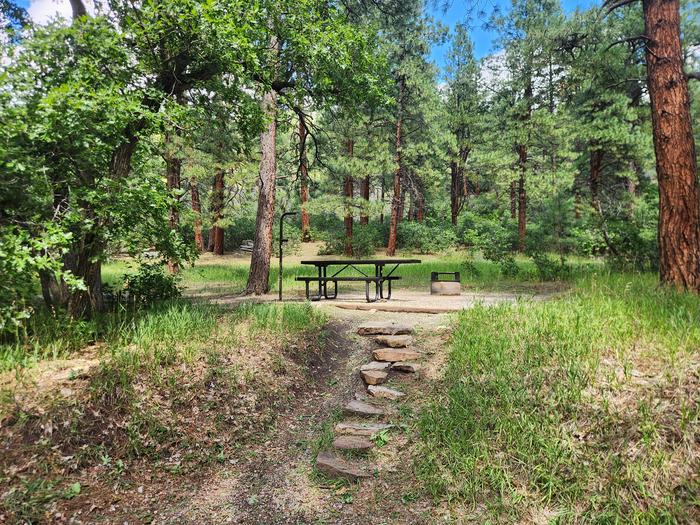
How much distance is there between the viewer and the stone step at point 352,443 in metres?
3.60

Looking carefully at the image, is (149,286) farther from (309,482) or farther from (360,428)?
(309,482)

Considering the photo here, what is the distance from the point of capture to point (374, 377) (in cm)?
475

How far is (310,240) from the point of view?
2609 cm

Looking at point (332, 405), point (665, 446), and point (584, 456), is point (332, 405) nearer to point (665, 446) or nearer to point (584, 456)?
point (584, 456)

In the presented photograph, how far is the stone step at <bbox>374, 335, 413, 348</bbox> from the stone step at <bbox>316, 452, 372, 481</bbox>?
7.47 feet

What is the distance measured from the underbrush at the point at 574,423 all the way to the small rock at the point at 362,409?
1.84 ft

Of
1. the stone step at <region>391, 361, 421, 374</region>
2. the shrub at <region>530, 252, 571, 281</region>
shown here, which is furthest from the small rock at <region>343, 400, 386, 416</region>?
the shrub at <region>530, 252, 571, 281</region>

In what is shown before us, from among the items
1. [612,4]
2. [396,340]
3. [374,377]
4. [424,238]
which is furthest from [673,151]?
[424,238]

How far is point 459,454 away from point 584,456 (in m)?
0.85

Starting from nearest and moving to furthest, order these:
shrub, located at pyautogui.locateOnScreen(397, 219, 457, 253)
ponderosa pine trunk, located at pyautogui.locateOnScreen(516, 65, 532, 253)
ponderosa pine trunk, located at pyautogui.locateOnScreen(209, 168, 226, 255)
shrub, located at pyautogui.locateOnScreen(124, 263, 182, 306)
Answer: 1. shrub, located at pyautogui.locateOnScreen(124, 263, 182, 306)
2. ponderosa pine trunk, located at pyautogui.locateOnScreen(209, 168, 226, 255)
3. ponderosa pine trunk, located at pyautogui.locateOnScreen(516, 65, 532, 253)
4. shrub, located at pyautogui.locateOnScreen(397, 219, 457, 253)

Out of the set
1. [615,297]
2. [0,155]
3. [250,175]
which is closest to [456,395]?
[615,297]

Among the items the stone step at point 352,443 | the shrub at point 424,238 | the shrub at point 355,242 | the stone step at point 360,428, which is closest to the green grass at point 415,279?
the shrub at point 355,242

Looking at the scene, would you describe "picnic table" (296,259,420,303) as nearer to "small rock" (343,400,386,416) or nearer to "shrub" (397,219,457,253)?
"small rock" (343,400,386,416)

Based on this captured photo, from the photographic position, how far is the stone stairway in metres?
3.42
